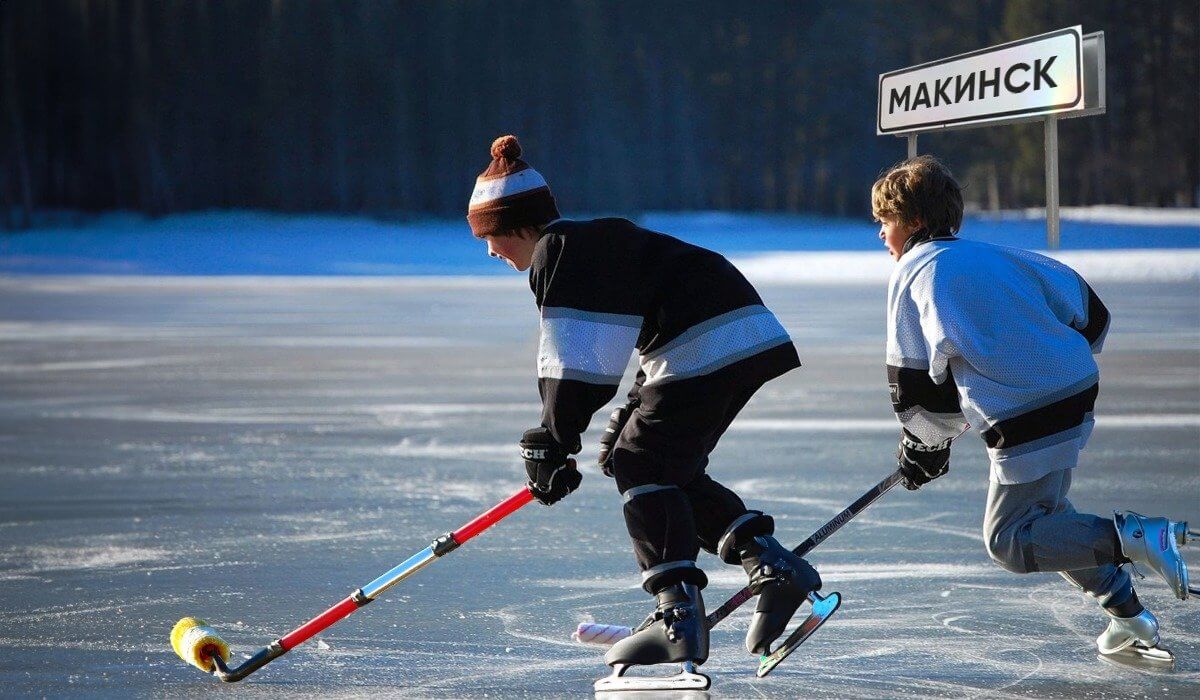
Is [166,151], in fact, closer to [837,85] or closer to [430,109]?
[430,109]

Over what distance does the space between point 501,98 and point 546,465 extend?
47.9 meters

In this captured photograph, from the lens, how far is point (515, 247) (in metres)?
3.95

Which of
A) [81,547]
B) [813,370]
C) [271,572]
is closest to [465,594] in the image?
[271,572]

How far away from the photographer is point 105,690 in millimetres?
3848

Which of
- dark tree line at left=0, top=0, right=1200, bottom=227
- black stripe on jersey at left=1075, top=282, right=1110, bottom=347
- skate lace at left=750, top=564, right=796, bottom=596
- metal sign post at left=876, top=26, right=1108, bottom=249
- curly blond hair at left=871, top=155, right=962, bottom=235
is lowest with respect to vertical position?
skate lace at left=750, top=564, right=796, bottom=596

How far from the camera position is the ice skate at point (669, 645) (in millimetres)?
3703

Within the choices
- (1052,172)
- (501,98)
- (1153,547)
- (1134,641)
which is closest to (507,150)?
(1153,547)

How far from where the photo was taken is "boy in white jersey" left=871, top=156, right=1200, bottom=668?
12.2 feet

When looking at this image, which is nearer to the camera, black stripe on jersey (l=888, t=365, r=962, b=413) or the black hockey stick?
black stripe on jersey (l=888, t=365, r=962, b=413)

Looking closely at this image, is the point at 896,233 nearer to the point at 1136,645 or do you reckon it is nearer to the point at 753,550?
the point at 753,550

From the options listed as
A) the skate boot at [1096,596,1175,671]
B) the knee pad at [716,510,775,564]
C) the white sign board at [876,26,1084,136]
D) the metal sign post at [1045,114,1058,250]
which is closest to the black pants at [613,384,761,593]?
the knee pad at [716,510,775,564]

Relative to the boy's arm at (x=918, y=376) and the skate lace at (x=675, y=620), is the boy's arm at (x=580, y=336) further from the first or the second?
the boy's arm at (x=918, y=376)

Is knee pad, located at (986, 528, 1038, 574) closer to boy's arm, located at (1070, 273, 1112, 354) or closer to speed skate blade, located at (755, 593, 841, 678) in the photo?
speed skate blade, located at (755, 593, 841, 678)

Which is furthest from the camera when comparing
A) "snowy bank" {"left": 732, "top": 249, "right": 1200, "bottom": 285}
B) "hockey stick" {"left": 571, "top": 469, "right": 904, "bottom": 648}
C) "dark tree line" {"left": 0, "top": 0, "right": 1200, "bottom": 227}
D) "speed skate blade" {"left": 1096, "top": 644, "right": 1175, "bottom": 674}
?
"dark tree line" {"left": 0, "top": 0, "right": 1200, "bottom": 227}
